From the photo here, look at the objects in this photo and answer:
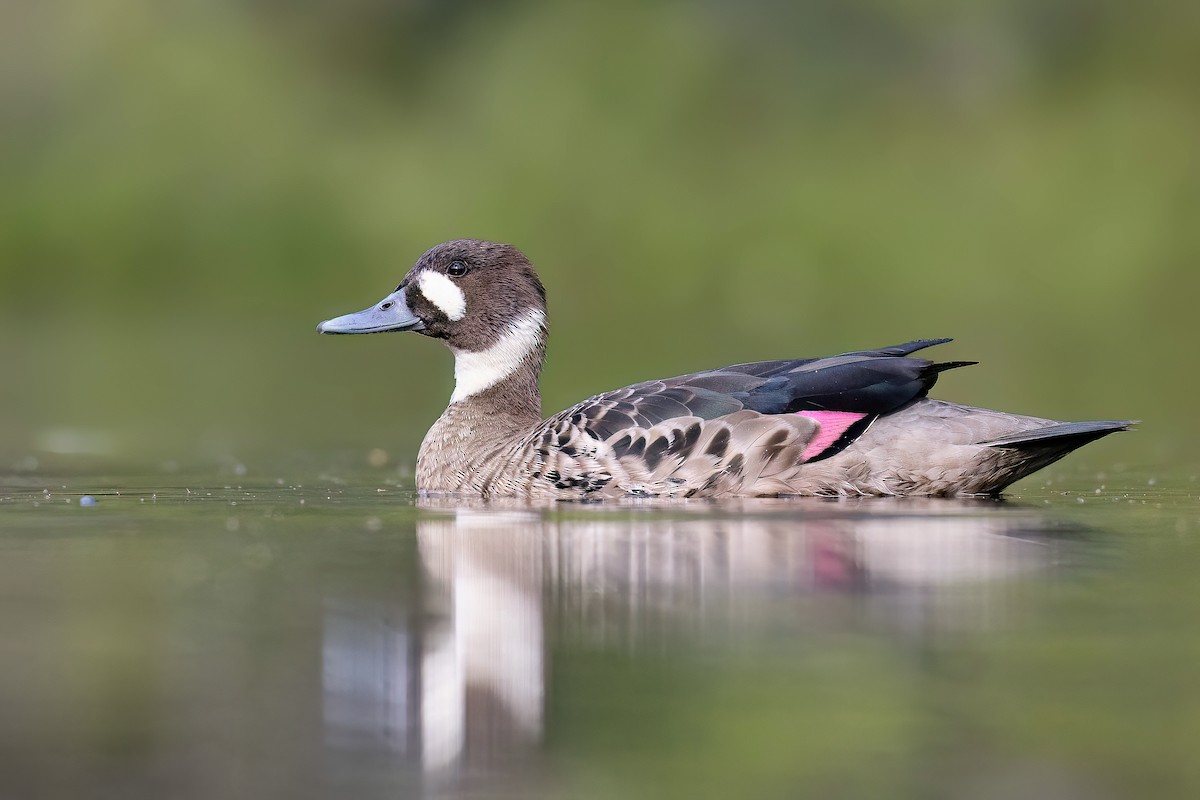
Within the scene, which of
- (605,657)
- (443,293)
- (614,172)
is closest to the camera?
(605,657)

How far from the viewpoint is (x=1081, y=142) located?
40.7 meters

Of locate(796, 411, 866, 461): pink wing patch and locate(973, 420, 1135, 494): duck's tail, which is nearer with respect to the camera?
locate(973, 420, 1135, 494): duck's tail

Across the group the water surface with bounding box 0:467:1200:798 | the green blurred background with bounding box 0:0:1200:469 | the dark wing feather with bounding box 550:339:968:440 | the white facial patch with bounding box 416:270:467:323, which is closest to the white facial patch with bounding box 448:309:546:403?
the white facial patch with bounding box 416:270:467:323

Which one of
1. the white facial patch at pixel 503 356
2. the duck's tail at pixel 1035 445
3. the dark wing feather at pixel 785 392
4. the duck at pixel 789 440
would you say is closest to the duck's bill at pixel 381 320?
the white facial patch at pixel 503 356

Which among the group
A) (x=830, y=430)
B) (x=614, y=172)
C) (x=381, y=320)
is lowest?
(x=830, y=430)

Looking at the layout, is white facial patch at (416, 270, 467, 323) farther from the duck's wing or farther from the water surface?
the water surface

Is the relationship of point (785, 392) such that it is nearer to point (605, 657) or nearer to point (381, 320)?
point (381, 320)

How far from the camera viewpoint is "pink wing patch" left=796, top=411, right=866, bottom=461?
9930 mm

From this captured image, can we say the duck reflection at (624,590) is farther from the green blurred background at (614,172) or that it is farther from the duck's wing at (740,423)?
the green blurred background at (614,172)

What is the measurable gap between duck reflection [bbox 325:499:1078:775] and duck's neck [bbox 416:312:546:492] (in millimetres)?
1342

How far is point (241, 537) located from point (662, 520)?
1.99 metres

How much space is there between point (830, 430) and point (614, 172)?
32.5 meters

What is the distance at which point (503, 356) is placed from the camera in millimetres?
11750

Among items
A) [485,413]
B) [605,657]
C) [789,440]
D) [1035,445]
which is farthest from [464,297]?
[605,657]
